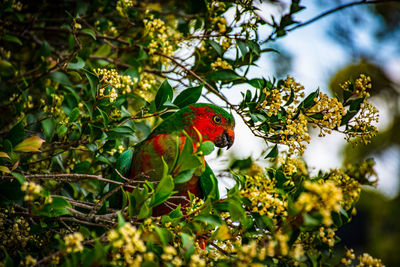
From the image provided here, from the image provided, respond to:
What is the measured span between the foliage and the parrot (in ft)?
0.43

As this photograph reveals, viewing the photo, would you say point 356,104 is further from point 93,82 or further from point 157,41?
point 93,82

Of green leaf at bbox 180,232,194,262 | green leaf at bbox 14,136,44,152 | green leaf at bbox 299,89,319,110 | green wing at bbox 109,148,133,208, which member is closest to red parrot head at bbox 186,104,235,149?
green wing at bbox 109,148,133,208

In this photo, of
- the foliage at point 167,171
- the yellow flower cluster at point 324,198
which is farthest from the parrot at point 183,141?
the yellow flower cluster at point 324,198

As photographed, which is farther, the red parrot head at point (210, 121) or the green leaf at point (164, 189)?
the red parrot head at point (210, 121)

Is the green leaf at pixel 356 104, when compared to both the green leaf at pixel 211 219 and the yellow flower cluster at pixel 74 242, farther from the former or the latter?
the yellow flower cluster at pixel 74 242

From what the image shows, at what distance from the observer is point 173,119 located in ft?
6.34

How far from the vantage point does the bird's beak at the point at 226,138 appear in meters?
1.96

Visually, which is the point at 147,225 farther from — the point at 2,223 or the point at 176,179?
the point at 2,223

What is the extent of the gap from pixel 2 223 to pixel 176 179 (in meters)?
0.80

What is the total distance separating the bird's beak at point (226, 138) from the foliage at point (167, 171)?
148 mm

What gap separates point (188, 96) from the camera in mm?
1585

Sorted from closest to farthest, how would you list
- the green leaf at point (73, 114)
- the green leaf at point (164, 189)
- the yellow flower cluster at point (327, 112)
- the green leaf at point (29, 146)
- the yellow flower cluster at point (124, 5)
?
the green leaf at point (164, 189)
the green leaf at point (29, 146)
the yellow flower cluster at point (327, 112)
the green leaf at point (73, 114)
the yellow flower cluster at point (124, 5)

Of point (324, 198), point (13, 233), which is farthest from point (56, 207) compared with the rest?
point (324, 198)

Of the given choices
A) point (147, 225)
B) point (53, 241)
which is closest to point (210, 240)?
point (147, 225)
